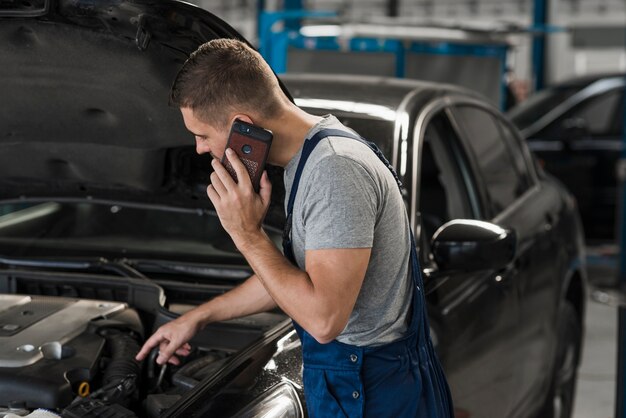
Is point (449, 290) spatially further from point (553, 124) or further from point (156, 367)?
point (553, 124)

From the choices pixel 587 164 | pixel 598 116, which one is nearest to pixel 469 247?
pixel 587 164

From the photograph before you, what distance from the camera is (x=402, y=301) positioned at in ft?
6.48

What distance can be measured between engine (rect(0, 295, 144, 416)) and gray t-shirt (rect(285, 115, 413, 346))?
1.92 feet

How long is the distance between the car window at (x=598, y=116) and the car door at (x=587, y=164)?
10 millimetres

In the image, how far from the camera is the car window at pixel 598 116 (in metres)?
8.21

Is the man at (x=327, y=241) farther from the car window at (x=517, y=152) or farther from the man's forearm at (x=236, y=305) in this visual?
the car window at (x=517, y=152)

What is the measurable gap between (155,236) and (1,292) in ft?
1.70

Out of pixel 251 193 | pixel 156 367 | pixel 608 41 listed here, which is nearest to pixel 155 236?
pixel 156 367

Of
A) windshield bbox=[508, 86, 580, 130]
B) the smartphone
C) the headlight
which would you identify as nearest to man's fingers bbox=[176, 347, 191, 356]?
the headlight

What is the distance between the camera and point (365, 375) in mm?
1916

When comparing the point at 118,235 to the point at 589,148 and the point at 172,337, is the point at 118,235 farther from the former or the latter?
the point at 589,148

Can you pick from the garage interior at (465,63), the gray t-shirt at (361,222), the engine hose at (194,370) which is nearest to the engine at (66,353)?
the engine hose at (194,370)

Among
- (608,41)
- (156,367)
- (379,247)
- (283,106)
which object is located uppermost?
(283,106)

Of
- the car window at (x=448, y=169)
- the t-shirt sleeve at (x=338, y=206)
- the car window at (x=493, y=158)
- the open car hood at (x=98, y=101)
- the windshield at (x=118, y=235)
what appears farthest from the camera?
the car window at (x=493, y=158)
